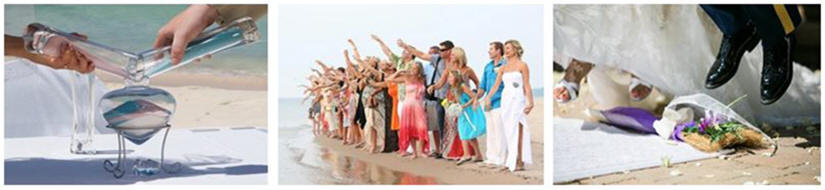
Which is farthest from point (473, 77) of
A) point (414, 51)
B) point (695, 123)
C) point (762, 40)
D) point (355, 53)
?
point (762, 40)

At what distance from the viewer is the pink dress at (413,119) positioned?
22.1 ft

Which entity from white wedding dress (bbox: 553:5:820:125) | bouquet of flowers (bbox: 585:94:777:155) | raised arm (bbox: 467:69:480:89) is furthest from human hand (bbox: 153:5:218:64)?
bouquet of flowers (bbox: 585:94:777:155)

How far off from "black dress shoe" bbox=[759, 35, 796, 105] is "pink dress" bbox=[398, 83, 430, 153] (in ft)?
8.21

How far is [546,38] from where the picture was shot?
6688 mm

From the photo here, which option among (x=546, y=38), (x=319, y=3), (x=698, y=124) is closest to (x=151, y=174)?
(x=319, y=3)

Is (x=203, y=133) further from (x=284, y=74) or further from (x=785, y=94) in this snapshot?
(x=785, y=94)

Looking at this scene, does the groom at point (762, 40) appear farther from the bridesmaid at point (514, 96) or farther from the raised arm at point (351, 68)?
the raised arm at point (351, 68)

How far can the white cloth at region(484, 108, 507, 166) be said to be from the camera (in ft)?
21.8

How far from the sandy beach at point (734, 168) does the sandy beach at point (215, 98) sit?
2.05 metres

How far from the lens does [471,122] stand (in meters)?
6.70

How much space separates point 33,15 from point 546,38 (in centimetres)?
346

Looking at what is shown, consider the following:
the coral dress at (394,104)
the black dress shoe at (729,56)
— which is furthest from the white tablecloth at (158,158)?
the black dress shoe at (729,56)

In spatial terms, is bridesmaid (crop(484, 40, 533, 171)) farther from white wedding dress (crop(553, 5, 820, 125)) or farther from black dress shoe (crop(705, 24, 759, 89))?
black dress shoe (crop(705, 24, 759, 89))

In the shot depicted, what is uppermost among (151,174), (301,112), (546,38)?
(546,38)
